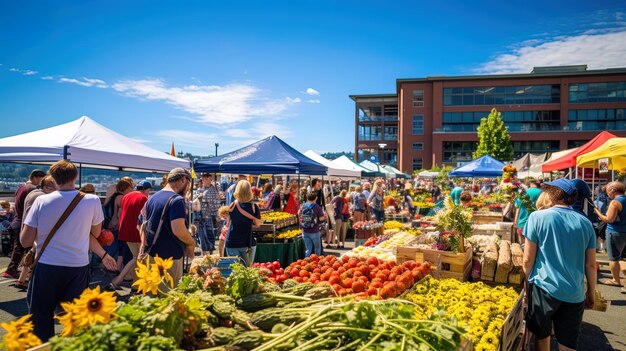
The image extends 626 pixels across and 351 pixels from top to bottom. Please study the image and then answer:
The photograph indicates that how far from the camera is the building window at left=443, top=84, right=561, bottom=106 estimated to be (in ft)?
178

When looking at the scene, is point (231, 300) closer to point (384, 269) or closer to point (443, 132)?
point (384, 269)

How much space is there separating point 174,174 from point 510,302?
4.00 m

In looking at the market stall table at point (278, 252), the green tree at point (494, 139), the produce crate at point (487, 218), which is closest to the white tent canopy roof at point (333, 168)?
the produce crate at point (487, 218)

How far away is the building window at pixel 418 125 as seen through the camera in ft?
188

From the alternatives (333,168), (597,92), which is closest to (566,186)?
(333,168)

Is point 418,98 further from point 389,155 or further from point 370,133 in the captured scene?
point 389,155

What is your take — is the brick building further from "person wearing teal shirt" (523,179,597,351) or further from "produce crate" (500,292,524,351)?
"person wearing teal shirt" (523,179,597,351)

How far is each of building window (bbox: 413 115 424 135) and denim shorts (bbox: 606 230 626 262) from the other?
52.2 meters

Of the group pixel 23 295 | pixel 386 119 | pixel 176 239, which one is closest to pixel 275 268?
pixel 176 239

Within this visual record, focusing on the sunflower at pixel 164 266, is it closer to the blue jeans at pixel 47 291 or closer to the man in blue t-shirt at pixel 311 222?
the blue jeans at pixel 47 291

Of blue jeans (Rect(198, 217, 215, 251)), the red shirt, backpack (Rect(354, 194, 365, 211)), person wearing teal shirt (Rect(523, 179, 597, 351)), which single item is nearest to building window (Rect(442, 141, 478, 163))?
backpack (Rect(354, 194, 365, 211))

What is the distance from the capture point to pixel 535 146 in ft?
176

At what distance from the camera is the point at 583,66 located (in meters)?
57.4

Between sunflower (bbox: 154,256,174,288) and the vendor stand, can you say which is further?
the vendor stand
